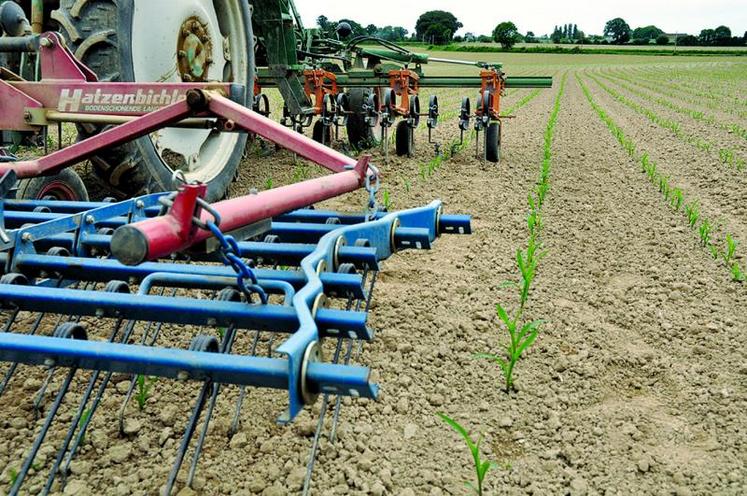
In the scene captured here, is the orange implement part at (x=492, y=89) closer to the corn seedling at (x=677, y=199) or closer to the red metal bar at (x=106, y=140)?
the corn seedling at (x=677, y=199)

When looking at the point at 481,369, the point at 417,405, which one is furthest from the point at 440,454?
the point at 481,369

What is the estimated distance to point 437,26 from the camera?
71.9m

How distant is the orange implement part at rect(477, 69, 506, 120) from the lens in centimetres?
652

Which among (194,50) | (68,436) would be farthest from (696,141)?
(68,436)

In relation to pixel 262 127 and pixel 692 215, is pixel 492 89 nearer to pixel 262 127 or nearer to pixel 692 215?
pixel 692 215

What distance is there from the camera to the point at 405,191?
528cm

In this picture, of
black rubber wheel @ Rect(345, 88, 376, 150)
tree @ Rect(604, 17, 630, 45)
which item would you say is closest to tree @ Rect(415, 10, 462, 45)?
tree @ Rect(604, 17, 630, 45)

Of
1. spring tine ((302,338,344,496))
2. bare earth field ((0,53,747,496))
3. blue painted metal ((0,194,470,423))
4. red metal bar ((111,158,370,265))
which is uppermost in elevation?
red metal bar ((111,158,370,265))

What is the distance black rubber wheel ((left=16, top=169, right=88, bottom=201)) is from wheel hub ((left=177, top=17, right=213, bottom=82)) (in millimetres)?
985

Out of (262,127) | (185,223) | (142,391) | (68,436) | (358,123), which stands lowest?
(142,391)

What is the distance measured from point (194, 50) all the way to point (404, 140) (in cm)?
335

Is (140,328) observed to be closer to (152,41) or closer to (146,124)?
(146,124)

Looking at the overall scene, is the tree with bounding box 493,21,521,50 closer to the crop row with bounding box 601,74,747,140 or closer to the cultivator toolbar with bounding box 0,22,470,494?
the crop row with bounding box 601,74,747,140

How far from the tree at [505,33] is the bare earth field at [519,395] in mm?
67496
